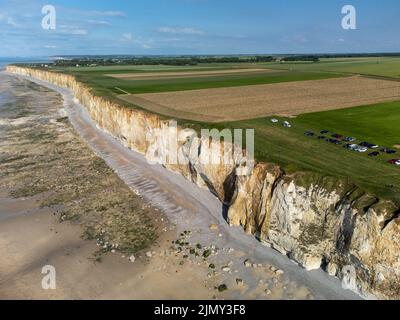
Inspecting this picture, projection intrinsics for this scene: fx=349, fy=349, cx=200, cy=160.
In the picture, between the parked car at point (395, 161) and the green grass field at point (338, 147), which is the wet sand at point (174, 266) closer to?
the green grass field at point (338, 147)

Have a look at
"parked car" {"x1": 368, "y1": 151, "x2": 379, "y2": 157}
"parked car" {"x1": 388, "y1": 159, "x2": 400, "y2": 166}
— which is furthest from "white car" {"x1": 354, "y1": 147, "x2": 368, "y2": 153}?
"parked car" {"x1": 388, "y1": 159, "x2": 400, "y2": 166}

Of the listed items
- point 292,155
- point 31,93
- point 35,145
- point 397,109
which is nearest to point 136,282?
point 292,155

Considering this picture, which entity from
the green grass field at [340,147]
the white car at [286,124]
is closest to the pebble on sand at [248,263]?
the green grass field at [340,147]

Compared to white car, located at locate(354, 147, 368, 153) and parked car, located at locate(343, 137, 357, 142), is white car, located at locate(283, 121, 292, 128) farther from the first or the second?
white car, located at locate(354, 147, 368, 153)

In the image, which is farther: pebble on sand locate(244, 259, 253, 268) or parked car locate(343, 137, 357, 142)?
parked car locate(343, 137, 357, 142)

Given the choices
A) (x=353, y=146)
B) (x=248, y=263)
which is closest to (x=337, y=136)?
(x=353, y=146)

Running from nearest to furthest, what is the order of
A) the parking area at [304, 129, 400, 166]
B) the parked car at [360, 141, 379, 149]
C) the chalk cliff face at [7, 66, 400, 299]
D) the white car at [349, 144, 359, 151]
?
the chalk cliff face at [7, 66, 400, 299] < the parking area at [304, 129, 400, 166] < the white car at [349, 144, 359, 151] < the parked car at [360, 141, 379, 149]

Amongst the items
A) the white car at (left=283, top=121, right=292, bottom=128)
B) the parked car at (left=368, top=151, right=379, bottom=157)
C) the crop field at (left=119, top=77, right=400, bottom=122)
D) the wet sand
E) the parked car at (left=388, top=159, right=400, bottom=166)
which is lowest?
the wet sand
